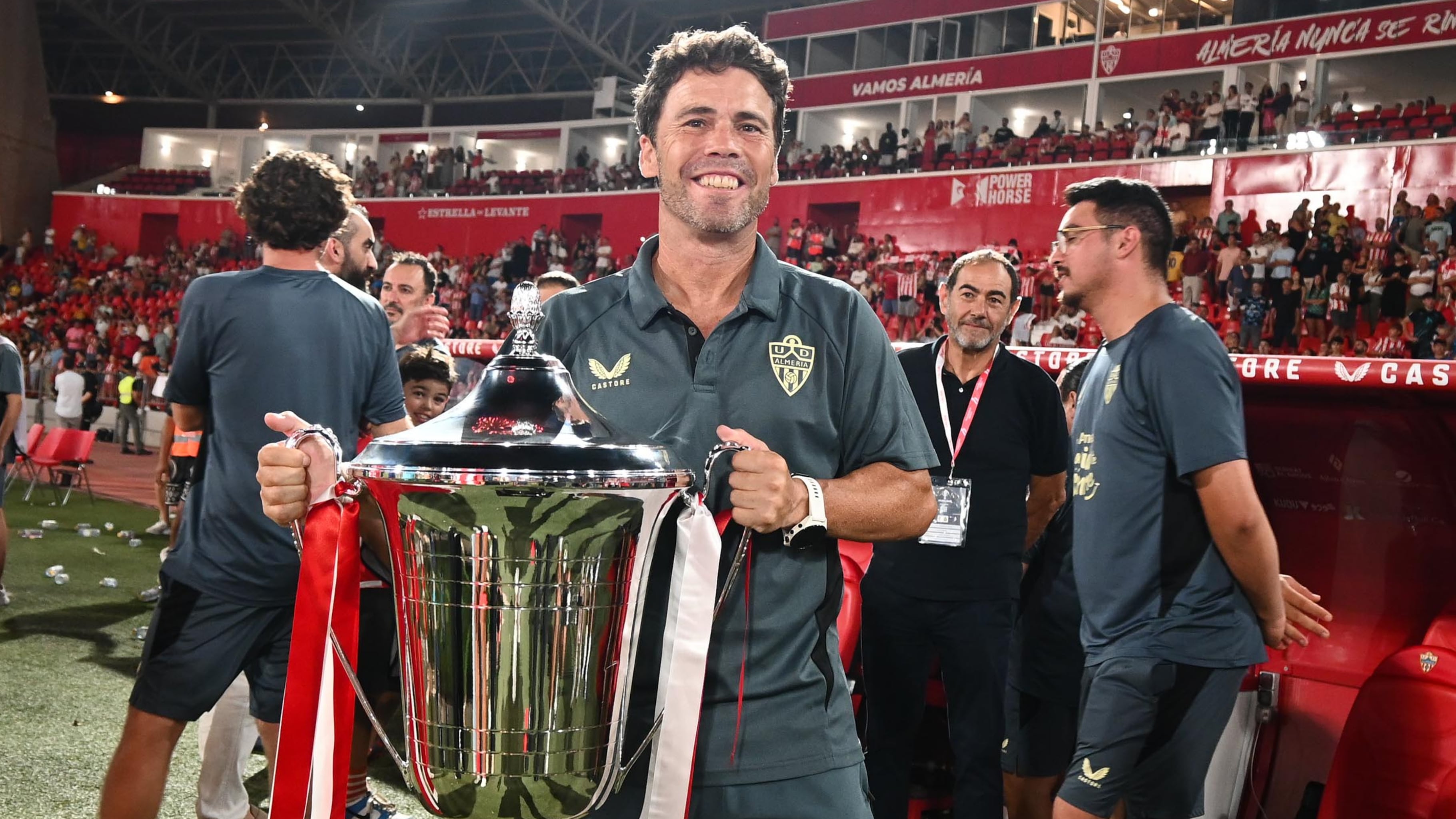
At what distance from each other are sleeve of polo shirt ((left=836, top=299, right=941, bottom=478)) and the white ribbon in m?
0.38

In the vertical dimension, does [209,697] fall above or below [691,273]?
below

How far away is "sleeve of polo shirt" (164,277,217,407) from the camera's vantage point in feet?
9.04

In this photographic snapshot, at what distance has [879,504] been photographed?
5.44ft

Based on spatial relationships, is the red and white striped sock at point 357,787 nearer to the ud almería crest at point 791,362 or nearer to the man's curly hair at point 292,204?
the man's curly hair at point 292,204

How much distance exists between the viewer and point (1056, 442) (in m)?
3.96

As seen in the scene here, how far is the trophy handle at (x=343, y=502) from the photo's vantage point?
1.33m

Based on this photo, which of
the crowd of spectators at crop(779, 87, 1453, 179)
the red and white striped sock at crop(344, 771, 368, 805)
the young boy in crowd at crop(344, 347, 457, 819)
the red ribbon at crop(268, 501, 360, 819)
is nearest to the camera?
the red ribbon at crop(268, 501, 360, 819)

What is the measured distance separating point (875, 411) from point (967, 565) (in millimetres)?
2070

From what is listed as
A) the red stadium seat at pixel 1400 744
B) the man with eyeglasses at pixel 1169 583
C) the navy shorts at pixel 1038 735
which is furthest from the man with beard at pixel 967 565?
the red stadium seat at pixel 1400 744

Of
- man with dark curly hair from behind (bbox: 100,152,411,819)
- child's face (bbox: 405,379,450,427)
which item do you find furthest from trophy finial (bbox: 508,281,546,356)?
child's face (bbox: 405,379,450,427)

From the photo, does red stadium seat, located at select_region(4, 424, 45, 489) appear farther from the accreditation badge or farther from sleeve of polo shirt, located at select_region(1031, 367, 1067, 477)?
sleeve of polo shirt, located at select_region(1031, 367, 1067, 477)

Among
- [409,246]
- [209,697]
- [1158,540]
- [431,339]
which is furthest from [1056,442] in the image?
[409,246]

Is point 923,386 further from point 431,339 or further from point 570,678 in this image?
point 570,678

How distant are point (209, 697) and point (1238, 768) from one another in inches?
102
